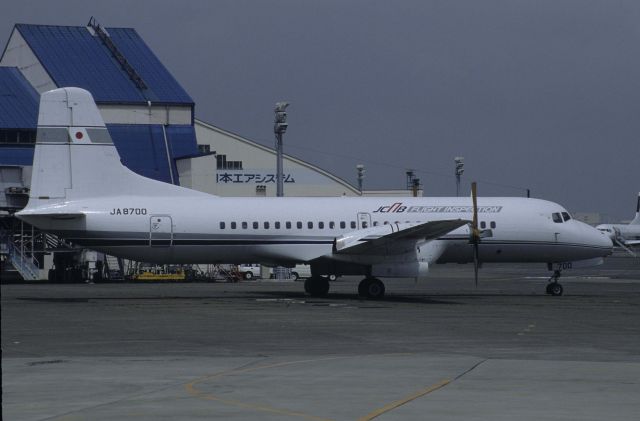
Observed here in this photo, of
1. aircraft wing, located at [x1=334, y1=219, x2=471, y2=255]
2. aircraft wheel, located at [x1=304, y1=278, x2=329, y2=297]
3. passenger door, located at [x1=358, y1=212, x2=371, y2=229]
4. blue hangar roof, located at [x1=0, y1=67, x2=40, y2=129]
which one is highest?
blue hangar roof, located at [x1=0, y1=67, x2=40, y2=129]

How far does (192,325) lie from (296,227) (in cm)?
1272

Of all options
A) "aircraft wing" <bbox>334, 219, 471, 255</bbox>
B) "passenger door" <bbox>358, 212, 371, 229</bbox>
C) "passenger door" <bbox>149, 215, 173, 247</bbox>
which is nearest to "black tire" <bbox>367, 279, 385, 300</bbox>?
"aircraft wing" <bbox>334, 219, 471, 255</bbox>

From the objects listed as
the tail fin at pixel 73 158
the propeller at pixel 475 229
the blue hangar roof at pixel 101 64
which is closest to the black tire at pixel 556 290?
the propeller at pixel 475 229

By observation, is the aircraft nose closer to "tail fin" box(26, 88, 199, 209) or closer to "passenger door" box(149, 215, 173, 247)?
"passenger door" box(149, 215, 173, 247)

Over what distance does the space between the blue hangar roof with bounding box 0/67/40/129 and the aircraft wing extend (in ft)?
142

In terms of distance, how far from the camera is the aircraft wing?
36.2 metres

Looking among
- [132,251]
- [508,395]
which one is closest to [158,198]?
[132,251]

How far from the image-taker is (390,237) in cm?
3659

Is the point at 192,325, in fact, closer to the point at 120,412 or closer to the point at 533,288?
the point at 120,412

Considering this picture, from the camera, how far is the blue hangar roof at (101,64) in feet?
267

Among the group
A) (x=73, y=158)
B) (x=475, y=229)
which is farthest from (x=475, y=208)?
(x=73, y=158)

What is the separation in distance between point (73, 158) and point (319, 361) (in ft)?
70.5

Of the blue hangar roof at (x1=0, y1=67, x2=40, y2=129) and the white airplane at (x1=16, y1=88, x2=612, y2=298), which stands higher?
the blue hangar roof at (x1=0, y1=67, x2=40, y2=129)

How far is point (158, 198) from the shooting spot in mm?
37906
